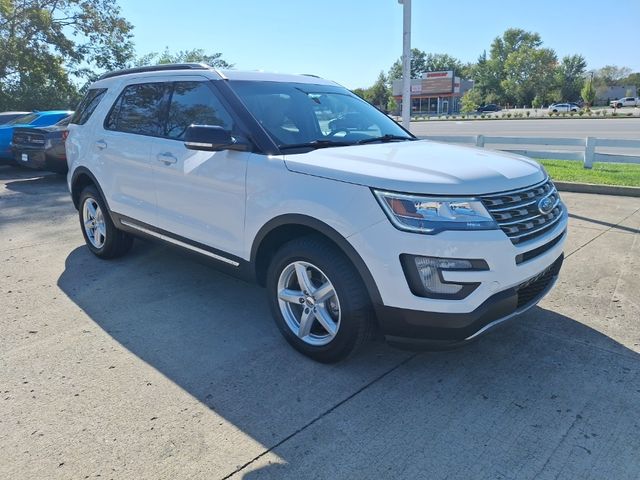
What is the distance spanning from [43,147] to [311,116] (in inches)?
336

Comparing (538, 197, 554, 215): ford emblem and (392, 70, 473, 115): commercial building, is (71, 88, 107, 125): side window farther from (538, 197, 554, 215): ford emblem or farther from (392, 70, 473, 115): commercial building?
(392, 70, 473, 115): commercial building

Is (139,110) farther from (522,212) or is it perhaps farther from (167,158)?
(522,212)

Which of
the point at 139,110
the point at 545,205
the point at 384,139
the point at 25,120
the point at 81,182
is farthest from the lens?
the point at 25,120

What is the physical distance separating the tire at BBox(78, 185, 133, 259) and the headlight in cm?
351

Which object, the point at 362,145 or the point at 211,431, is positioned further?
the point at 362,145

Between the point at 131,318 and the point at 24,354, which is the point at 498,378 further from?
the point at 24,354

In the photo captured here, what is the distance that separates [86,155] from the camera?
17.1ft

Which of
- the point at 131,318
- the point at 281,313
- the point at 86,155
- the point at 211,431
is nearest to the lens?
the point at 211,431

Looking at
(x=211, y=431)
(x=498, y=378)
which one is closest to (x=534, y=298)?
(x=498, y=378)

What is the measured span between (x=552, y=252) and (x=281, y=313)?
1.83 m

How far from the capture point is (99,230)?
5383mm

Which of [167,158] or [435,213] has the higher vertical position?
[167,158]

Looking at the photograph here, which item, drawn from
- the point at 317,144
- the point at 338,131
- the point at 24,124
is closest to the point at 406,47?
the point at 338,131

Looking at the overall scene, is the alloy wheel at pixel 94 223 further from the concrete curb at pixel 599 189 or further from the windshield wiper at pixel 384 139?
the concrete curb at pixel 599 189
